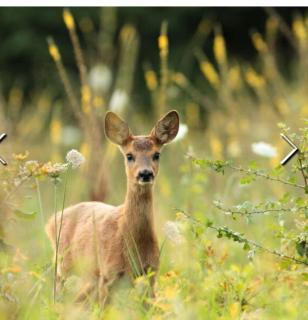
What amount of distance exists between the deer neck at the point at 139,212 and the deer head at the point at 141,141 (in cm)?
6

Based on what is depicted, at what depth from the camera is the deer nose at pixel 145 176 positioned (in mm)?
5512

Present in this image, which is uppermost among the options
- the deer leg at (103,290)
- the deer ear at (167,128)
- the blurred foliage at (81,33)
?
the blurred foliage at (81,33)

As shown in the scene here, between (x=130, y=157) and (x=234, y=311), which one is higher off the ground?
(x=130, y=157)

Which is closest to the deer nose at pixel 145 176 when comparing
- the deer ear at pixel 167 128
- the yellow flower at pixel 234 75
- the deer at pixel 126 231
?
the deer at pixel 126 231

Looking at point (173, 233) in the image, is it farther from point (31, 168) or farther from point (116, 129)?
point (116, 129)

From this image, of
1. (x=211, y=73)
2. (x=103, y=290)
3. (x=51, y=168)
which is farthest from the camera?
(x=211, y=73)

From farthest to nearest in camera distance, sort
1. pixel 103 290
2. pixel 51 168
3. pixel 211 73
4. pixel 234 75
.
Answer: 1. pixel 234 75
2. pixel 211 73
3. pixel 103 290
4. pixel 51 168

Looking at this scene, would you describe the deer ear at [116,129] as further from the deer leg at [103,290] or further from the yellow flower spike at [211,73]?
the yellow flower spike at [211,73]

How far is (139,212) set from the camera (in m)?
5.66

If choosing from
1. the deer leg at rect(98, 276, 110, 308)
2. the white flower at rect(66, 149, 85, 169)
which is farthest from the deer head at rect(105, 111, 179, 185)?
the white flower at rect(66, 149, 85, 169)

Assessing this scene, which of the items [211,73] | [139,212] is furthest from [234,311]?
[211,73]

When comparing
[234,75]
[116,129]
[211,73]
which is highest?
[234,75]

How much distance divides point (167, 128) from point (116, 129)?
10.0 inches

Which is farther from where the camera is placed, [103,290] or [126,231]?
[126,231]
